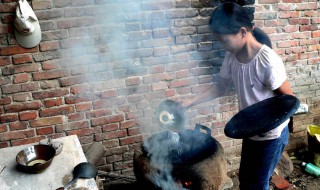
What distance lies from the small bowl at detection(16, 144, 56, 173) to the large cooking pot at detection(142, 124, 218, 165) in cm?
98

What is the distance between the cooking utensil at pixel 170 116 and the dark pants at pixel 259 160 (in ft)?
2.41

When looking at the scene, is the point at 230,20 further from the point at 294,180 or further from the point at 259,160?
the point at 294,180

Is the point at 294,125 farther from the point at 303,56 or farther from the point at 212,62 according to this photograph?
the point at 212,62

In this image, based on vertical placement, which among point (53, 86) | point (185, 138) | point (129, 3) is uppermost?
point (129, 3)

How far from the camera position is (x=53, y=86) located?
325 centimetres

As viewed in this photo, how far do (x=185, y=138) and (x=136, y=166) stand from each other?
782 mm

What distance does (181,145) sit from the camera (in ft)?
11.1

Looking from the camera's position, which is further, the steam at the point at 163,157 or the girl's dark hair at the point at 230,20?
the steam at the point at 163,157

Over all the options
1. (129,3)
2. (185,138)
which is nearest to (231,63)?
(185,138)

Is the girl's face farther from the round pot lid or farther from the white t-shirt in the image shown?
the round pot lid

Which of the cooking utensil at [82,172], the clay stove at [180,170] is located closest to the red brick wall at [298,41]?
the clay stove at [180,170]

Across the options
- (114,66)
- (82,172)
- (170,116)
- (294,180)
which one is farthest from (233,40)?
(294,180)

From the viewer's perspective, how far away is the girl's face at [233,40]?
102 inches

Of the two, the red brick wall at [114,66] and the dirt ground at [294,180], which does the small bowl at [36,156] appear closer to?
the red brick wall at [114,66]
